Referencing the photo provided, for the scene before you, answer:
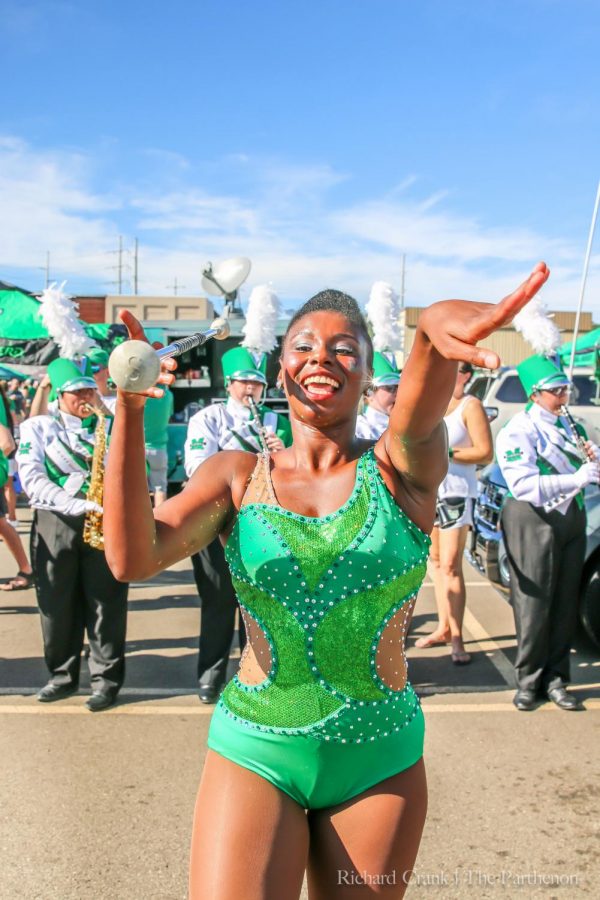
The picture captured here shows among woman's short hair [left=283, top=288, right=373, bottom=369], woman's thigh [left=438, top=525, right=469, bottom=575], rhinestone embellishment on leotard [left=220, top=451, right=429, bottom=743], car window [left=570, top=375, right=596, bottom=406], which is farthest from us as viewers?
car window [left=570, top=375, right=596, bottom=406]

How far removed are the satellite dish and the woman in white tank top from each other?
1.65m

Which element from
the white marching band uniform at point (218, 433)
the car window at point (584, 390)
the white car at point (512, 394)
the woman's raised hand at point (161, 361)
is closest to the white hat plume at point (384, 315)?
the white marching band uniform at point (218, 433)

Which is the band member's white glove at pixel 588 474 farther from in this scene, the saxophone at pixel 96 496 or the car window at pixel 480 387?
the car window at pixel 480 387

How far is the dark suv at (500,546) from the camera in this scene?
540 cm

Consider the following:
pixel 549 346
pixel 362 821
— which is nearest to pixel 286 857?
pixel 362 821

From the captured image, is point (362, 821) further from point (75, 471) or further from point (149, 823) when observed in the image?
point (75, 471)

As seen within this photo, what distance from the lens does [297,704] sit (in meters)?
1.81

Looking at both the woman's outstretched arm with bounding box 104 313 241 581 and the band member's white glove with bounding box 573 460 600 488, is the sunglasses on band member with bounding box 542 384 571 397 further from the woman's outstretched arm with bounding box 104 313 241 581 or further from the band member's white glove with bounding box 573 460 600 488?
the woman's outstretched arm with bounding box 104 313 241 581

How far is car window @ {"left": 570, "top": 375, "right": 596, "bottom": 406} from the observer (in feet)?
36.1

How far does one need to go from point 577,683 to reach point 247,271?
11.1 ft

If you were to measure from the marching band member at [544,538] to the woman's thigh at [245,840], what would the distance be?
3.25 m

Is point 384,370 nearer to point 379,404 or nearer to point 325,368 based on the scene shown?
point 379,404

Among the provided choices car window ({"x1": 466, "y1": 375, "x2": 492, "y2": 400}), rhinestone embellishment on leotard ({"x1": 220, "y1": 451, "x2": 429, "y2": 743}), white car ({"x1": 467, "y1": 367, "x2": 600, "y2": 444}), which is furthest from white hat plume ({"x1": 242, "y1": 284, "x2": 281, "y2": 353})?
car window ({"x1": 466, "y1": 375, "x2": 492, "y2": 400})

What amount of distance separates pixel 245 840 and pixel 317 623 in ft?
1.55
